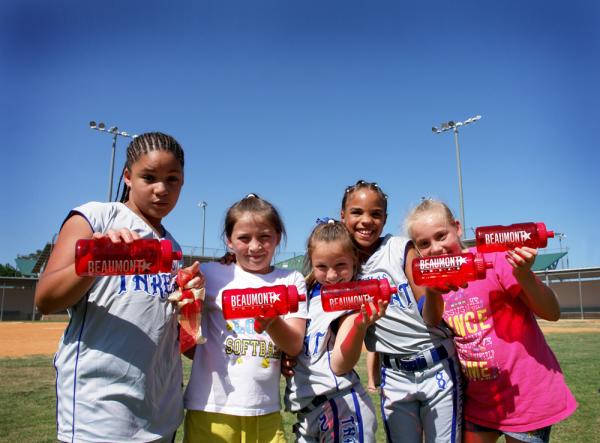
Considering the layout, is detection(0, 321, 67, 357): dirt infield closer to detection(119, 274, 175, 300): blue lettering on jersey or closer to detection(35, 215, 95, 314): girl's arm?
detection(119, 274, 175, 300): blue lettering on jersey

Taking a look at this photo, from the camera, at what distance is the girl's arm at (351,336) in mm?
2236

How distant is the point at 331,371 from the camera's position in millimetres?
2555

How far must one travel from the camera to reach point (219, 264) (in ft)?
8.92

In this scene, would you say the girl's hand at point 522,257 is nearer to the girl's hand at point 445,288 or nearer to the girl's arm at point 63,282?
the girl's hand at point 445,288

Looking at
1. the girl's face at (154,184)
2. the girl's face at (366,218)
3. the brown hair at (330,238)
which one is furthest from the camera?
the girl's face at (366,218)

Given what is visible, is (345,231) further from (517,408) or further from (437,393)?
(517,408)

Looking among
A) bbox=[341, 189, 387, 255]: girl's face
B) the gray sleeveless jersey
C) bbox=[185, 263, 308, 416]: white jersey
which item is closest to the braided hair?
bbox=[185, 263, 308, 416]: white jersey

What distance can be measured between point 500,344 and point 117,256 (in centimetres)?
210

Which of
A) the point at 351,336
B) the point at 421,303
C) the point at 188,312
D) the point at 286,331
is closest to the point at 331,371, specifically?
the point at 351,336

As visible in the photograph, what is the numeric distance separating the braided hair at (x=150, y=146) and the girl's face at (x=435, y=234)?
4.69 ft

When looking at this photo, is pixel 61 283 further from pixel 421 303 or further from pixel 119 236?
pixel 421 303

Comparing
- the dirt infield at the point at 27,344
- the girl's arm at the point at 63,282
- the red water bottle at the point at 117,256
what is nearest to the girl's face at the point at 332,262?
the red water bottle at the point at 117,256

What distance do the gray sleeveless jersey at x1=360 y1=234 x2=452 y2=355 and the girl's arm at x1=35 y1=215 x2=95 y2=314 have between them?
1.65 metres

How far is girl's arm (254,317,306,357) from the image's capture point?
7.15ft
